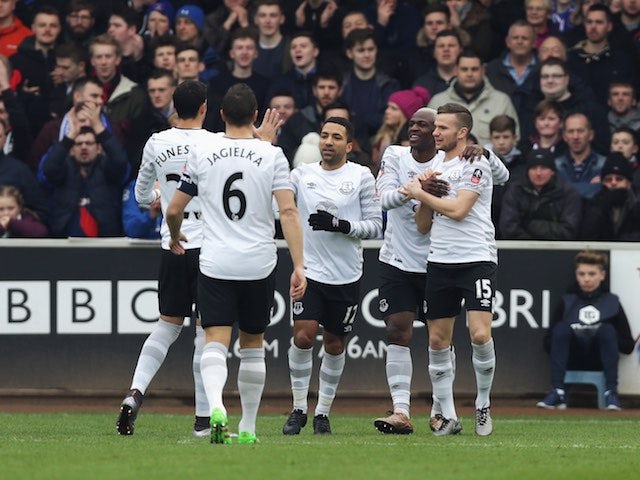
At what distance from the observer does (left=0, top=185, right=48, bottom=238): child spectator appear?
15109 millimetres

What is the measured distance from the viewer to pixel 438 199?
37.6 feet

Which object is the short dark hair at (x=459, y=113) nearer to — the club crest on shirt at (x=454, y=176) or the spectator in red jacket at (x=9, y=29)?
the club crest on shirt at (x=454, y=176)

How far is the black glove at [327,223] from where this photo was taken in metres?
11.6

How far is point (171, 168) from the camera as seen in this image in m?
11.2

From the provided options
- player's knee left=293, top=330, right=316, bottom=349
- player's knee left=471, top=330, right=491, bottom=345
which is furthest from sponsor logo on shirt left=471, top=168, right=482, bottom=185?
player's knee left=293, top=330, right=316, bottom=349

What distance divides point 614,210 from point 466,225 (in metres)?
4.31

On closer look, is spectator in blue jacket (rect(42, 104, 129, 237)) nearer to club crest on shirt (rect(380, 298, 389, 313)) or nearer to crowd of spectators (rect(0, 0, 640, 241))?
crowd of spectators (rect(0, 0, 640, 241))

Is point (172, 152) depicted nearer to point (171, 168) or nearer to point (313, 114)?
point (171, 168)

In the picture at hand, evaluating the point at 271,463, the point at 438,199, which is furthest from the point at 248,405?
the point at 438,199

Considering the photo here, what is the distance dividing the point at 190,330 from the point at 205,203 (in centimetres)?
502

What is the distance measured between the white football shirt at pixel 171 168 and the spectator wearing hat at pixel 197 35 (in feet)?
20.9

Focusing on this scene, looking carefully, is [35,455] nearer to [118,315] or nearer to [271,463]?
[271,463]

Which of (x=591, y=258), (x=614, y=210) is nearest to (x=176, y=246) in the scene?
(x=591, y=258)

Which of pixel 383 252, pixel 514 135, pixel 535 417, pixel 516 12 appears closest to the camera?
pixel 383 252
